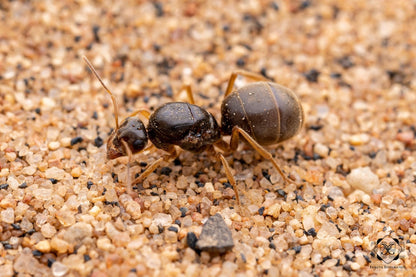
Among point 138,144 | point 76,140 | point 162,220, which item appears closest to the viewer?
point 162,220

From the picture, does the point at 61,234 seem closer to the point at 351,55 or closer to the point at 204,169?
the point at 204,169

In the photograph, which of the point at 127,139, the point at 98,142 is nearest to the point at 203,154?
the point at 127,139

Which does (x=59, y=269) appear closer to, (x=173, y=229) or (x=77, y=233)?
(x=77, y=233)

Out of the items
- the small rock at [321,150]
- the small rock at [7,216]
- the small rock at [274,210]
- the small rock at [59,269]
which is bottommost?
the small rock at [274,210]

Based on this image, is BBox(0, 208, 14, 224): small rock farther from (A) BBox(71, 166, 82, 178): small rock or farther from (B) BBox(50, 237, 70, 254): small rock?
(A) BBox(71, 166, 82, 178): small rock

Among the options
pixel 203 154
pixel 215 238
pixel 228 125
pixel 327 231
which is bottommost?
pixel 327 231

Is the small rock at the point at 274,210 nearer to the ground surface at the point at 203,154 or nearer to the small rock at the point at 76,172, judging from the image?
the ground surface at the point at 203,154

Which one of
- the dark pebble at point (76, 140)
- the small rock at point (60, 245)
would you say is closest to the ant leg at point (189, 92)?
the dark pebble at point (76, 140)
